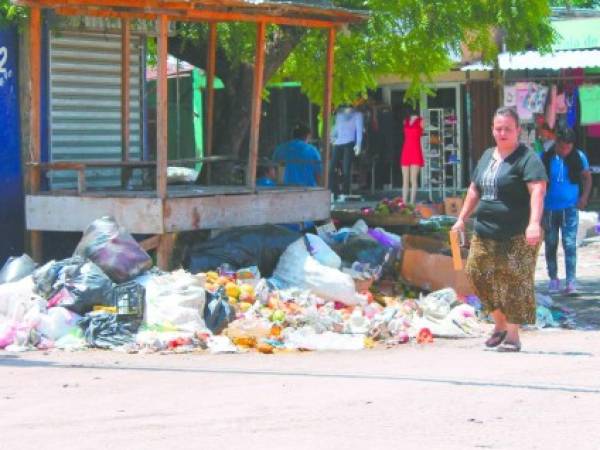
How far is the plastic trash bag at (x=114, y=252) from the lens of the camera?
1114 centimetres

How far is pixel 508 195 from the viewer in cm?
958

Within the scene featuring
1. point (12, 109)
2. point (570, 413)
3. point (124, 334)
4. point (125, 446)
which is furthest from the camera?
point (12, 109)

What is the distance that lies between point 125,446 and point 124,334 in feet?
13.1

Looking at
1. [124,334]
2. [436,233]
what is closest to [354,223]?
[436,233]

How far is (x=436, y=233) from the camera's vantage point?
14742mm

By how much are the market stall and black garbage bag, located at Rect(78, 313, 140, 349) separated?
1551 millimetres

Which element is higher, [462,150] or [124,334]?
[462,150]

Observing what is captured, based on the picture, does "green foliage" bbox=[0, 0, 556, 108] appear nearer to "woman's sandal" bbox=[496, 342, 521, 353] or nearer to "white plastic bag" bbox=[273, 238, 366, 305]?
"white plastic bag" bbox=[273, 238, 366, 305]

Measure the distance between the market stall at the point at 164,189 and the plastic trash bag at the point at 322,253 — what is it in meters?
0.89

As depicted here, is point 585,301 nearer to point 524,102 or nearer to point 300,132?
point 300,132

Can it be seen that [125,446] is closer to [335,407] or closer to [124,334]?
[335,407]

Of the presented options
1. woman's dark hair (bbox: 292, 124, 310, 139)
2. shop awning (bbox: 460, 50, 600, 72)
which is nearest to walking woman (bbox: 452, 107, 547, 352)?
woman's dark hair (bbox: 292, 124, 310, 139)

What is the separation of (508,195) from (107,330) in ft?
11.1

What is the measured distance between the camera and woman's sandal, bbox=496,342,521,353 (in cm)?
988
